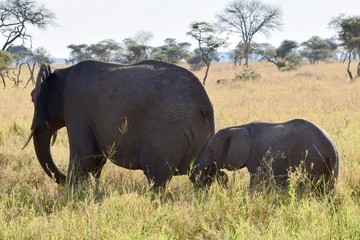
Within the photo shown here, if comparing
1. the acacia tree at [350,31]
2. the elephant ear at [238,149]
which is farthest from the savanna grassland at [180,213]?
the acacia tree at [350,31]

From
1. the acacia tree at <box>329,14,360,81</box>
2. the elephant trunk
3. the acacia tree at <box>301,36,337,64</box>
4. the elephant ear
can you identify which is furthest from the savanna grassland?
the acacia tree at <box>301,36,337,64</box>

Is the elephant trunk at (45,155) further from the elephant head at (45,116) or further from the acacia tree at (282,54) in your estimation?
the acacia tree at (282,54)

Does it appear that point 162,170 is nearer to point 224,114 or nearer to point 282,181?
point 282,181

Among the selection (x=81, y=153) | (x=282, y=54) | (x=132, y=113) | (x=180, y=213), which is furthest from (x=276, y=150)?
(x=282, y=54)

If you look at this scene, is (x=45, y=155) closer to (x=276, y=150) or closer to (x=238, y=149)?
(x=238, y=149)

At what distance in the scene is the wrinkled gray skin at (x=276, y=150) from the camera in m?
4.02

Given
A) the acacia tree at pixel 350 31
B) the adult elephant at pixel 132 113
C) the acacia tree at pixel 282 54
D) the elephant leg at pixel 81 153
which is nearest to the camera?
the adult elephant at pixel 132 113

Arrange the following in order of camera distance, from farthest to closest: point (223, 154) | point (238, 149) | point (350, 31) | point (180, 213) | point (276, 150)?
1. point (350, 31)
2. point (223, 154)
3. point (238, 149)
4. point (276, 150)
5. point (180, 213)

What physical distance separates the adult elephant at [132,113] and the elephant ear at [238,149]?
0.33m

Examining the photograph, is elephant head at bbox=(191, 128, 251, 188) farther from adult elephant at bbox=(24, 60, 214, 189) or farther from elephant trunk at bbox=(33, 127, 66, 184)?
elephant trunk at bbox=(33, 127, 66, 184)

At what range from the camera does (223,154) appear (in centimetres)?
445

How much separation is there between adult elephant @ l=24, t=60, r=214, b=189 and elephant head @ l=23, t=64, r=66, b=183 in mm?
11

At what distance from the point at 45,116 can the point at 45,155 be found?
0.45 metres

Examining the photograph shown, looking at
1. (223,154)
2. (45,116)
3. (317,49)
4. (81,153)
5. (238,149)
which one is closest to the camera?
(238,149)
